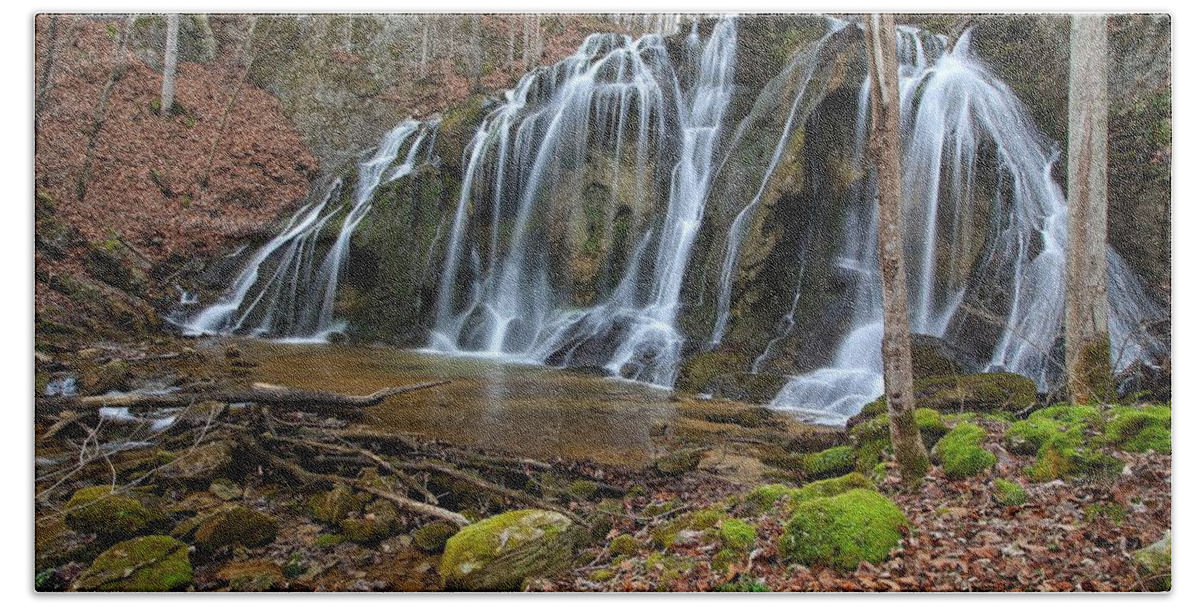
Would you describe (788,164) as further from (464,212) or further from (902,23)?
(464,212)

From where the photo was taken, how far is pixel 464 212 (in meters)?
4.16

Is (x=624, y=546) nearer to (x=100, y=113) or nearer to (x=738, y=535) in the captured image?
(x=738, y=535)

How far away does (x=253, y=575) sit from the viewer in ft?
11.1

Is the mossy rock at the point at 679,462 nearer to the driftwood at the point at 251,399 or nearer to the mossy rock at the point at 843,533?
the mossy rock at the point at 843,533

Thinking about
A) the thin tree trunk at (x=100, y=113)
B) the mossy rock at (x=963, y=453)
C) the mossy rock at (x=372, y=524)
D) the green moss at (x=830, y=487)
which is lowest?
the mossy rock at (x=372, y=524)

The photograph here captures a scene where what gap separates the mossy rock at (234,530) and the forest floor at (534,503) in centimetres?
1

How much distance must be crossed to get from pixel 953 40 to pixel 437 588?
394 cm

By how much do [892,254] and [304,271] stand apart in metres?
3.22

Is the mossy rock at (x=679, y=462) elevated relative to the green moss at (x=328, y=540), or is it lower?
elevated

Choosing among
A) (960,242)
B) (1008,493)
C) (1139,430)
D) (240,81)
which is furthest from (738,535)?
(240,81)

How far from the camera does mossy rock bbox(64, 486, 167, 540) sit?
11.4ft

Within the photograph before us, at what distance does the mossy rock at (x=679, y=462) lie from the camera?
145 inches

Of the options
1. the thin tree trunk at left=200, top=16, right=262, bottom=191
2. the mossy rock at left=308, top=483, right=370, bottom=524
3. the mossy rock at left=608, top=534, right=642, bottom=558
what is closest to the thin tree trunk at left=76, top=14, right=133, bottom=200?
the thin tree trunk at left=200, top=16, right=262, bottom=191

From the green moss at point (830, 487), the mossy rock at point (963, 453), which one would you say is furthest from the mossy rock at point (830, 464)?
the mossy rock at point (963, 453)
